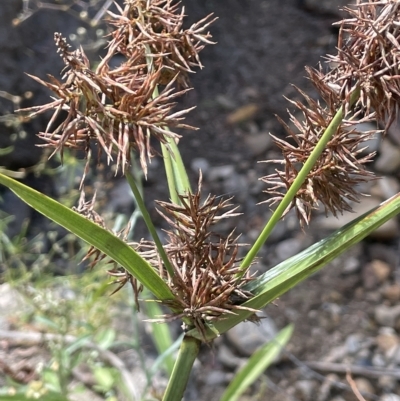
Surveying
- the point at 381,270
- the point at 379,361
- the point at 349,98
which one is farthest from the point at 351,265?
the point at 349,98

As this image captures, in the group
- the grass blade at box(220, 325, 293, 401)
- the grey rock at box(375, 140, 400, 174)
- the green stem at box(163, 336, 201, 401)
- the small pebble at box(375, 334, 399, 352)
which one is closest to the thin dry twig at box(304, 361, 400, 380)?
the small pebble at box(375, 334, 399, 352)

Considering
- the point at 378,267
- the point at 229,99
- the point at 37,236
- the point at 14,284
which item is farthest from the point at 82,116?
the point at 229,99

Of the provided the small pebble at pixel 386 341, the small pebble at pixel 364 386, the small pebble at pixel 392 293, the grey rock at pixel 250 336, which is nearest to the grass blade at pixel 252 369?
the grey rock at pixel 250 336

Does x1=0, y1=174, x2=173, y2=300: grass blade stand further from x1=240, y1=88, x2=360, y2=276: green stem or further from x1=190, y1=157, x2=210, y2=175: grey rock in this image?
x1=190, y1=157, x2=210, y2=175: grey rock

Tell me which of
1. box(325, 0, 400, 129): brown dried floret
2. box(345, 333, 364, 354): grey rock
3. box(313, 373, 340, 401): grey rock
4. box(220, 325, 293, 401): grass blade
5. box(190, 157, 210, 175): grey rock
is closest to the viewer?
box(325, 0, 400, 129): brown dried floret

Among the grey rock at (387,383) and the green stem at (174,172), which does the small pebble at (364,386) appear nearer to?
the grey rock at (387,383)

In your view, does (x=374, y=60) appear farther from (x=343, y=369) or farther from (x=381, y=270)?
(x=381, y=270)
